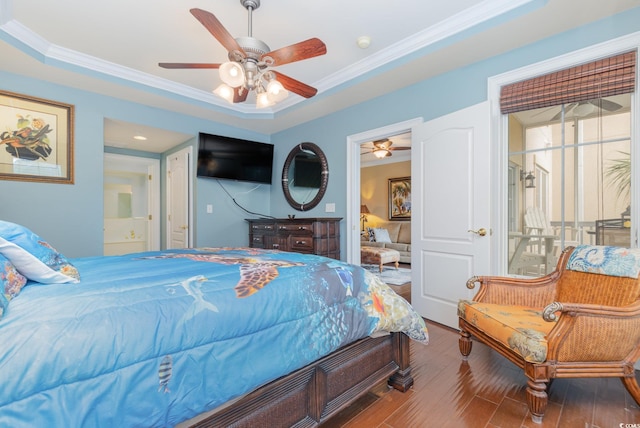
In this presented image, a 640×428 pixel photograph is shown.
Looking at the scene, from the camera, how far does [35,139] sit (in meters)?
2.94

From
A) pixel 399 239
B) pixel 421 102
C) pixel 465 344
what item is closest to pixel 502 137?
pixel 421 102

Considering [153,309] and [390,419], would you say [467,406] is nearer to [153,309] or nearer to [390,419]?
[390,419]

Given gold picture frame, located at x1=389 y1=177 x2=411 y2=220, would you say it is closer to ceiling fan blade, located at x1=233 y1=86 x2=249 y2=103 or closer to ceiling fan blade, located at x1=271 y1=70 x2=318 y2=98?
ceiling fan blade, located at x1=271 y1=70 x2=318 y2=98

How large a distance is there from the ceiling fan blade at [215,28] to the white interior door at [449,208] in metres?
1.89

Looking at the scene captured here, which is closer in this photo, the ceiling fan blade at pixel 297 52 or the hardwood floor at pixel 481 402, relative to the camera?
the hardwood floor at pixel 481 402

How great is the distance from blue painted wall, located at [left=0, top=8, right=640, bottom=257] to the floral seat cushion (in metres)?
1.84

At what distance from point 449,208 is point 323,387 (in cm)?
200

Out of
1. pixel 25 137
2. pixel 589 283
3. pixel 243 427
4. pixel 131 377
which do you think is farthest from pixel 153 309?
pixel 25 137

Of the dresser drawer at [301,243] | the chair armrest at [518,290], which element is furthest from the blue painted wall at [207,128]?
the chair armrest at [518,290]

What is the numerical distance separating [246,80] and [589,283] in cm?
263

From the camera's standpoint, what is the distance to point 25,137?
2891 mm

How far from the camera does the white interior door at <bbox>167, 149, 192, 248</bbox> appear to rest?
4.36 m

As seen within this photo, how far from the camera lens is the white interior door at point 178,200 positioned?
4363mm

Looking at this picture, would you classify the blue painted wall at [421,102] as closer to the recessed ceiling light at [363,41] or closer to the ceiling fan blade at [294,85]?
the recessed ceiling light at [363,41]
